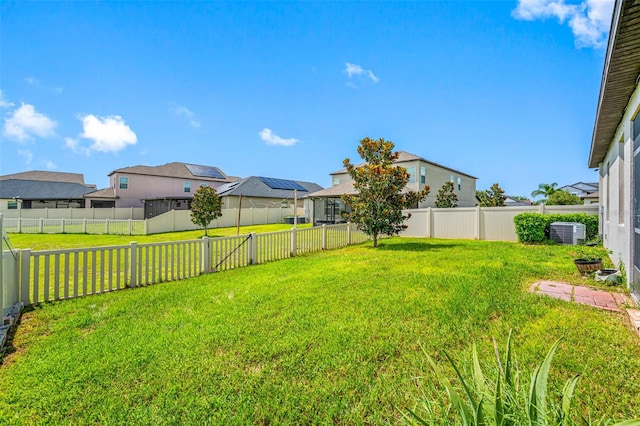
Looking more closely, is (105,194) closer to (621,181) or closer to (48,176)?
(48,176)

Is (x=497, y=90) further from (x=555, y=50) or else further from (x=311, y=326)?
(x=311, y=326)

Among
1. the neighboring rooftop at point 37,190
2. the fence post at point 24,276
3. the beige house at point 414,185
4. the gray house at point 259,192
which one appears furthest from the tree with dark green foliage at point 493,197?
the neighboring rooftop at point 37,190

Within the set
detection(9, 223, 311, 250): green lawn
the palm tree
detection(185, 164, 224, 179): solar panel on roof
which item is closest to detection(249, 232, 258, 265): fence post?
detection(9, 223, 311, 250): green lawn

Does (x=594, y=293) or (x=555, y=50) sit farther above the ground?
(x=555, y=50)

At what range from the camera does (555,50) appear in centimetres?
996

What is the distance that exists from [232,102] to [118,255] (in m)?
13.5

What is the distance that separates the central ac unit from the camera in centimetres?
1066

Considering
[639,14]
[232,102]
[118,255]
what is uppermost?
[232,102]

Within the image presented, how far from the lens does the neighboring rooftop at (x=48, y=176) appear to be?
119 feet

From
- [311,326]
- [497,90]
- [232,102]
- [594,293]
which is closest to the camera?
[311,326]

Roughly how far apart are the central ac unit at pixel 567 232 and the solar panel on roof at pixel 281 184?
26841 millimetres

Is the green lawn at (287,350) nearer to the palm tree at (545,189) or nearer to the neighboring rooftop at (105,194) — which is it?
the neighboring rooftop at (105,194)

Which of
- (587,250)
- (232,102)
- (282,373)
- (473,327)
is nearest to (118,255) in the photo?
(282,373)

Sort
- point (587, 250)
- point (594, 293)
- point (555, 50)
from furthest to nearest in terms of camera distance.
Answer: point (555, 50) → point (587, 250) → point (594, 293)
